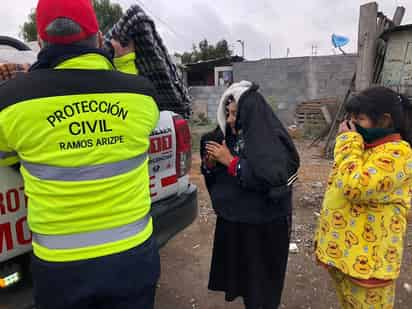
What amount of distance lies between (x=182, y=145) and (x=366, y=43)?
561cm

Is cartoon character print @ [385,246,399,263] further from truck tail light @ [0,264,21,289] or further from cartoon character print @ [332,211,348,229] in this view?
truck tail light @ [0,264,21,289]

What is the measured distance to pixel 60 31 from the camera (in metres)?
1.29

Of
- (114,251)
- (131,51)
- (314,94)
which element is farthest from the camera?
(314,94)

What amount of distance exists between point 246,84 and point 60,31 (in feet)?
3.41

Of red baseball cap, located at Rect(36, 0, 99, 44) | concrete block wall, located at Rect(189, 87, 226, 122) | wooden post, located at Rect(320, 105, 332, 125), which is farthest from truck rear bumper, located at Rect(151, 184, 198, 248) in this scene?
concrete block wall, located at Rect(189, 87, 226, 122)

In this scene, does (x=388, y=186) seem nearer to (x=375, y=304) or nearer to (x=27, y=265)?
(x=375, y=304)

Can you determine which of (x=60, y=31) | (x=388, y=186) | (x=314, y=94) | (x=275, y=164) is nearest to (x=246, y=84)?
(x=275, y=164)

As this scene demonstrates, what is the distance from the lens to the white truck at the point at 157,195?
1.53 m

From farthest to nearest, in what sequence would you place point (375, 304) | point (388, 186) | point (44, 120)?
point (375, 304)
point (388, 186)
point (44, 120)

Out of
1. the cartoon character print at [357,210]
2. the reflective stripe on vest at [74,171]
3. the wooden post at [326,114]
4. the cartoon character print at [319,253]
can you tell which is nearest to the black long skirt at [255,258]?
the cartoon character print at [319,253]

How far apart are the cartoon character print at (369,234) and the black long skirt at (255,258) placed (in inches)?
19.1

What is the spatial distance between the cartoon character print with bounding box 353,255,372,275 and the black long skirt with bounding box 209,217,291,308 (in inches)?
18.6

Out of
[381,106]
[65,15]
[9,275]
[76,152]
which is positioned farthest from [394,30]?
[9,275]

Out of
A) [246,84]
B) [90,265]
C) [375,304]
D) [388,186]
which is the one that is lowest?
[375,304]
